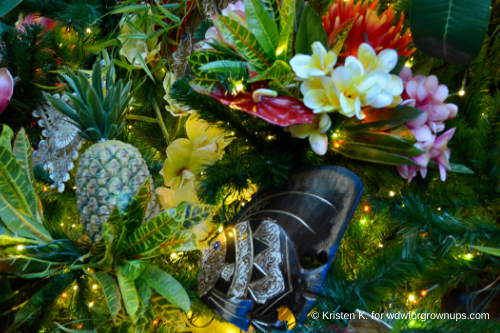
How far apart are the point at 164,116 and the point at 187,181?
264mm

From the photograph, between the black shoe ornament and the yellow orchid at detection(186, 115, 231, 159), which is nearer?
the black shoe ornament

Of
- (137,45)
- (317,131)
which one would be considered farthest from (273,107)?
(137,45)

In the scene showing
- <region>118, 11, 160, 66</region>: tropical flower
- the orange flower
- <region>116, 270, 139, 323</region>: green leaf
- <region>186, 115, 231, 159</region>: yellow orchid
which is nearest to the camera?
<region>116, 270, 139, 323</region>: green leaf

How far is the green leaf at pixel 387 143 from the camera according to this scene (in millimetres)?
406

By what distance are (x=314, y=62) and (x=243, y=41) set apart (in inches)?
3.5

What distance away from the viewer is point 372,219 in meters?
0.64

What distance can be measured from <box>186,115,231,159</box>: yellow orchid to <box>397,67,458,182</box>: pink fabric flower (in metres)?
0.25

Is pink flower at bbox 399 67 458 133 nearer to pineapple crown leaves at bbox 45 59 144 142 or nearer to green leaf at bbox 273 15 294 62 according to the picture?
green leaf at bbox 273 15 294 62

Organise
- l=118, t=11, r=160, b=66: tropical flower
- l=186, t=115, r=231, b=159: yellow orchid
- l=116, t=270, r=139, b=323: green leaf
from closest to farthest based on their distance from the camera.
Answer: l=116, t=270, r=139, b=323: green leaf → l=186, t=115, r=231, b=159: yellow orchid → l=118, t=11, r=160, b=66: tropical flower

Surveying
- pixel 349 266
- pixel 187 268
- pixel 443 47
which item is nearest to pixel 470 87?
pixel 443 47

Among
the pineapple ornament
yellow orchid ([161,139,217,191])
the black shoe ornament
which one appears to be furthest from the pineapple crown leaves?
the black shoe ornament

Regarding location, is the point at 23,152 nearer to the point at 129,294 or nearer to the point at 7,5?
the point at 129,294

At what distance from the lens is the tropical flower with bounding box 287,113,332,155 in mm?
410

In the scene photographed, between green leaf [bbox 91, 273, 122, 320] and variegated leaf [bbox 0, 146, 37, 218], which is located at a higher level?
variegated leaf [bbox 0, 146, 37, 218]
